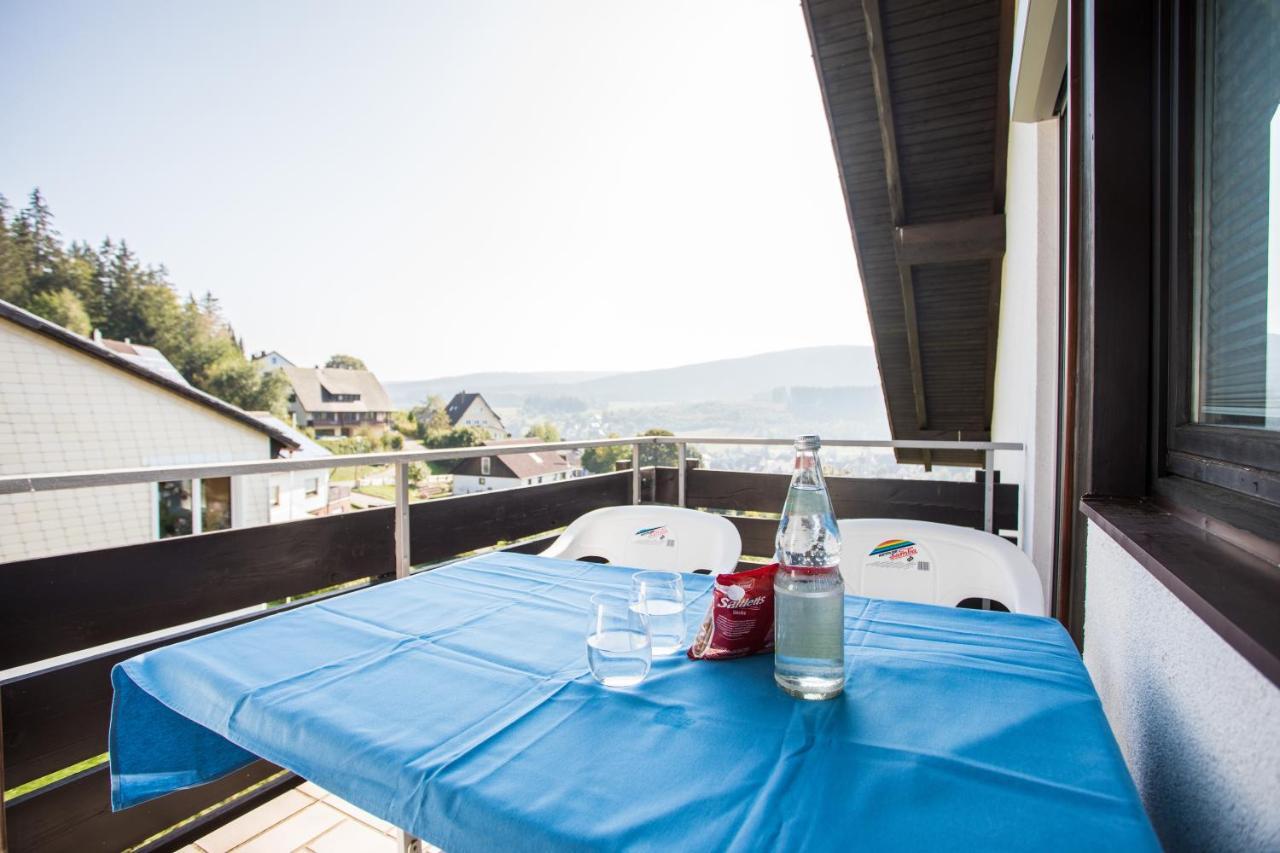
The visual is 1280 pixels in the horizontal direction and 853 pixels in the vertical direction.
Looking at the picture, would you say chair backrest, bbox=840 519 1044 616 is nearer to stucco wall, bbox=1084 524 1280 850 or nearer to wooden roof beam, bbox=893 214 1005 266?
stucco wall, bbox=1084 524 1280 850

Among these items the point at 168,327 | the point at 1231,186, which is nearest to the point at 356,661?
the point at 1231,186

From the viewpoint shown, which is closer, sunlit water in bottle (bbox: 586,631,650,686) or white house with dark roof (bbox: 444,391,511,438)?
sunlit water in bottle (bbox: 586,631,650,686)

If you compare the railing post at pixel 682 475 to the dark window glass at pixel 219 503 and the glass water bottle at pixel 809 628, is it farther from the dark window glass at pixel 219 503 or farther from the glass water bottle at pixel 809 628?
the dark window glass at pixel 219 503

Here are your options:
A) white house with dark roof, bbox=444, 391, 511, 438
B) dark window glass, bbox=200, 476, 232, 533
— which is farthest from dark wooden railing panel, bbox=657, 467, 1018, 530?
white house with dark roof, bbox=444, 391, 511, 438

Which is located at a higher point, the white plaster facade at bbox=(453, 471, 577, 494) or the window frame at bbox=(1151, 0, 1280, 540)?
the window frame at bbox=(1151, 0, 1280, 540)

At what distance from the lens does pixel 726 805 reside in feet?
1.65

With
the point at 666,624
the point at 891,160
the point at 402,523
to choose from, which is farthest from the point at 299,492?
the point at 666,624

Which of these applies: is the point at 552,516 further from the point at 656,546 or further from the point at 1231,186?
the point at 1231,186

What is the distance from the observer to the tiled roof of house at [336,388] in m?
33.1

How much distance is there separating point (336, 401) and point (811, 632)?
3661 centimetres

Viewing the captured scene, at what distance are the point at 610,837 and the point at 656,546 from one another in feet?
4.01

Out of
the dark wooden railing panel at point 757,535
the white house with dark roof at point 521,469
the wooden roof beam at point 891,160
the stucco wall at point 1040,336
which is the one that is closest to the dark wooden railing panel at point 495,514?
the white house with dark roof at point 521,469

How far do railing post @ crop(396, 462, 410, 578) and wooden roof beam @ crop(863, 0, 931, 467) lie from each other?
11.2 feet

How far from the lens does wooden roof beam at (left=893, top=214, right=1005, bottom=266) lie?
14.8 feet
